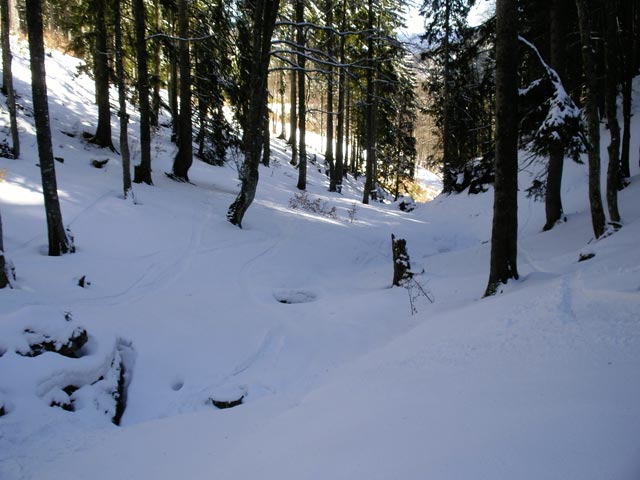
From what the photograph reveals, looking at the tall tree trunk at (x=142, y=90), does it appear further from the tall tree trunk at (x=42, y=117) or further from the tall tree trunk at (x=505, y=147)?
the tall tree trunk at (x=505, y=147)

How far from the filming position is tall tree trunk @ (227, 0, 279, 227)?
10.0 metres

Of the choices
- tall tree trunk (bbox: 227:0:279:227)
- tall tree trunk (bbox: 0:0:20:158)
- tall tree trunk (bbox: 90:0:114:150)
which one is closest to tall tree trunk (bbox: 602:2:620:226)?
tall tree trunk (bbox: 227:0:279:227)

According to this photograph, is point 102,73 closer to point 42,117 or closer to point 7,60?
point 7,60

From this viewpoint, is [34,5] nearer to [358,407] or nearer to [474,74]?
[358,407]

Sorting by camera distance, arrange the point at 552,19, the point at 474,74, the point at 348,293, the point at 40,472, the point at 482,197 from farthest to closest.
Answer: the point at 474,74
the point at 482,197
the point at 552,19
the point at 348,293
the point at 40,472

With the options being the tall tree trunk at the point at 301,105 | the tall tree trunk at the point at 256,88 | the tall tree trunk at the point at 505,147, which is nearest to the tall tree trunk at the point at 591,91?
the tall tree trunk at the point at 505,147

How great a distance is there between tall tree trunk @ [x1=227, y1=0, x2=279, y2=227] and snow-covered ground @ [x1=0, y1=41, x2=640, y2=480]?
98cm

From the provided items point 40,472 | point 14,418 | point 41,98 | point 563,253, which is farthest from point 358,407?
point 563,253

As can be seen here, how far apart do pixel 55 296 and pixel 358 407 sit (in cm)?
544

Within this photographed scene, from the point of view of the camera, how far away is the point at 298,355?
579cm

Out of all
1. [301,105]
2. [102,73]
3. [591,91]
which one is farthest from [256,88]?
[301,105]

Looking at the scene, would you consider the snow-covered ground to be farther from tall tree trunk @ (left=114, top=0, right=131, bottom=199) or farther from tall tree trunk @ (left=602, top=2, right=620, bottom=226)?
tall tree trunk @ (left=602, top=2, right=620, bottom=226)

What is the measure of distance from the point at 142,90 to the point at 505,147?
1063 centimetres

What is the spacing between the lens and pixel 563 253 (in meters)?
9.12
